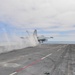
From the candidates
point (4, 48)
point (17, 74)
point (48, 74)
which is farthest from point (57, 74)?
point (4, 48)

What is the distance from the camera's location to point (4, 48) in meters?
31.9

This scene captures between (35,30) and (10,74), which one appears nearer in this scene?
(10,74)

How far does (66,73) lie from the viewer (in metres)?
11.8

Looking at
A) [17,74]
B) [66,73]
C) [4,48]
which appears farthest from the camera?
[4,48]

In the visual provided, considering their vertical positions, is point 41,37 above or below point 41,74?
above

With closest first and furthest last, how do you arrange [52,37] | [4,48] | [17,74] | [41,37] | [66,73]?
[17,74], [66,73], [4,48], [41,37], [52,37]

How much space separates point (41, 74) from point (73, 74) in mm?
2351

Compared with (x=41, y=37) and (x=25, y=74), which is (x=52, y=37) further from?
(x=25, y=74)

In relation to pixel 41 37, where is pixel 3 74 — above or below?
below

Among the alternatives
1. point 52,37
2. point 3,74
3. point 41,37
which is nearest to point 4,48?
point 3,74

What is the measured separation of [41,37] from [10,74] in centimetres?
7512

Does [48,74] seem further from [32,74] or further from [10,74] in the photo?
[10,74]

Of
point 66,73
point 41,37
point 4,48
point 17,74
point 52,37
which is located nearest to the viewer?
point 17,74

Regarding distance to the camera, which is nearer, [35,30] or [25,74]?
[25,74]
